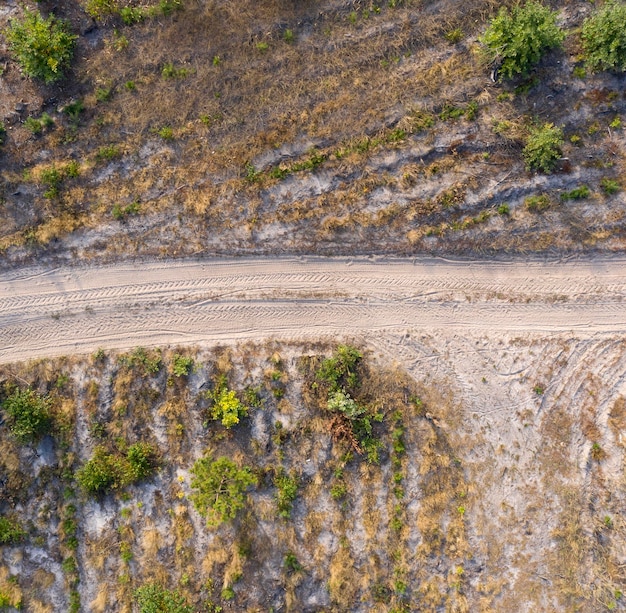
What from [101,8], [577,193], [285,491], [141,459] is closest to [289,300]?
[285,491]

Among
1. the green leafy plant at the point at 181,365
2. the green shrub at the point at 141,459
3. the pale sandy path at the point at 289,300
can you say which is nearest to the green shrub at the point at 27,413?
the pale sandy path at the point at 289,300

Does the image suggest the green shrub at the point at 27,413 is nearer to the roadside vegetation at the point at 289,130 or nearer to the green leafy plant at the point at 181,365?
the green leafy plant at the point at 181,365

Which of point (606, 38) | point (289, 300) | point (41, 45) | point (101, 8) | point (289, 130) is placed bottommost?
point (289, 300)

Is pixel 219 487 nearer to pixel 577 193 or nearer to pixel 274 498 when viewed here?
pixel 274 498

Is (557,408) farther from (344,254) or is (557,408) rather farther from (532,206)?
(344,254)

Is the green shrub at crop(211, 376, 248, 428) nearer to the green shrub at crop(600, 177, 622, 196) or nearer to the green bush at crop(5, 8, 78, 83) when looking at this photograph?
the green bush at crop(5, 8, 78, 83)

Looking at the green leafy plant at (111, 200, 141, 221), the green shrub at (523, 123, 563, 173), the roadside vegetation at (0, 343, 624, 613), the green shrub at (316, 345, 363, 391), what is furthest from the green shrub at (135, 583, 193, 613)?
the green shrub at (523, 123, 563, 173)
